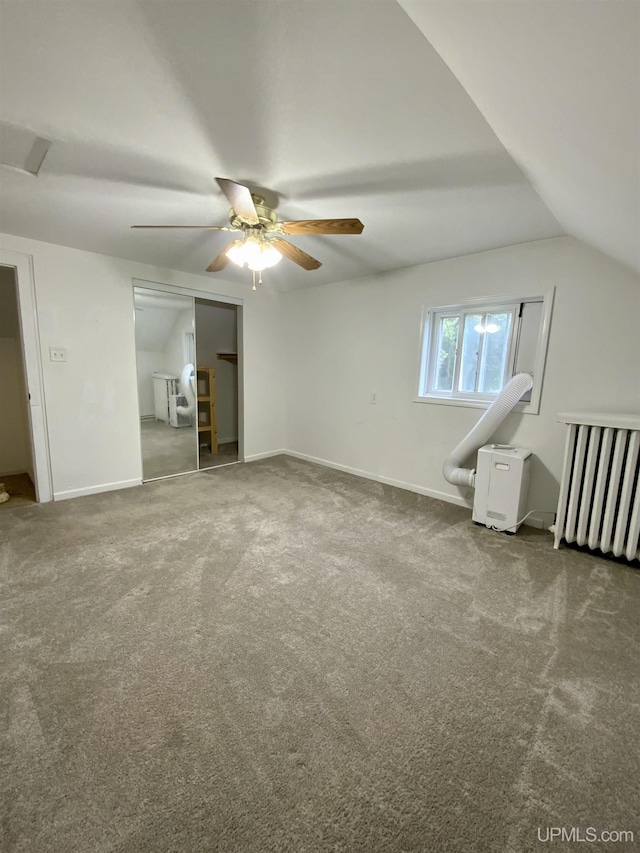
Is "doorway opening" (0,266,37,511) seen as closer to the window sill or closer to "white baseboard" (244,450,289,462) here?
"white baseboard" (244,450,289,462)

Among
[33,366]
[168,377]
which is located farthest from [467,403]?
[33,366]

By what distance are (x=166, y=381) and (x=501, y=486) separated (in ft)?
11.3

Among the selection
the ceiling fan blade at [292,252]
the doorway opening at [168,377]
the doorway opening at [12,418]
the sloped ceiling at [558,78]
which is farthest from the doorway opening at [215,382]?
the sloped ceiling at [558,78]

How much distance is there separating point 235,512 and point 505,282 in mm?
2949

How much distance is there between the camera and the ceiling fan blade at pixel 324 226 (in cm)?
183

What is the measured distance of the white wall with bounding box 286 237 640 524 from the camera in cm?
237

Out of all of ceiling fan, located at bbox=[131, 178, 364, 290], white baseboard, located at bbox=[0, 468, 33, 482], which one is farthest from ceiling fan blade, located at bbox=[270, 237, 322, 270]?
white baseboard, located at bbox=[0, 468, 33, 482]

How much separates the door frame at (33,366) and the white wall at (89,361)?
4 cm

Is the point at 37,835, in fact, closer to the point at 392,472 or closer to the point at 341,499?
the point at 341,499

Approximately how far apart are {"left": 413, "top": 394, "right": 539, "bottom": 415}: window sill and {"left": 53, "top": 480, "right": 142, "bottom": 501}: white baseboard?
3.06 meters

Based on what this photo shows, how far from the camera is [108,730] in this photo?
115 cm

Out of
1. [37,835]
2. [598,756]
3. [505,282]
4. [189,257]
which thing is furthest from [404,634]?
[189,257]

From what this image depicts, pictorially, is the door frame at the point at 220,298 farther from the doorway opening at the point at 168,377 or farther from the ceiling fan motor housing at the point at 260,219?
the ceiling fan motor housing at the point at 260,219

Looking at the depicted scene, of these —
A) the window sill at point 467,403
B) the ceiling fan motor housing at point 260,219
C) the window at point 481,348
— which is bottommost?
the window sill at point 467,403
